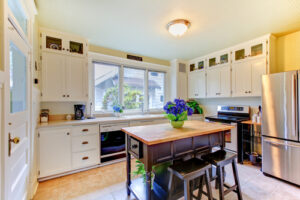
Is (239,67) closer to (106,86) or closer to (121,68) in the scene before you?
(121,68)

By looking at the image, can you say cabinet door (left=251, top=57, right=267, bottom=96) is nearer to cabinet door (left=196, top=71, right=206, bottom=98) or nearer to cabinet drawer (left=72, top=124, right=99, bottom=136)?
cabinet door (left=196, top=71, right=206, bottom=98)

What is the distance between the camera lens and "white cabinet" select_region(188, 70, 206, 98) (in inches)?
155

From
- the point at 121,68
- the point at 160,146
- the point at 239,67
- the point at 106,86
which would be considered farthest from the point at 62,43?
the point at 239,67

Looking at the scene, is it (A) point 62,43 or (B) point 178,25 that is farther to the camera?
(A) point 62,43

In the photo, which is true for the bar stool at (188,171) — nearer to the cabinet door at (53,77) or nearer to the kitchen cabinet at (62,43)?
the cabinet door at (53,77)

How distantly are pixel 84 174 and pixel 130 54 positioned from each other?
2.98 metres

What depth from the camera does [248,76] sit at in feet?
9.60

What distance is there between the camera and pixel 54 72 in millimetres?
2488

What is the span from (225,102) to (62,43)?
166 inches

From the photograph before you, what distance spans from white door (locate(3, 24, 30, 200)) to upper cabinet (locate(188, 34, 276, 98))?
3.84 metres

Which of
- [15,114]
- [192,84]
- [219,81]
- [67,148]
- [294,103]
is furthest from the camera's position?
[192,84]

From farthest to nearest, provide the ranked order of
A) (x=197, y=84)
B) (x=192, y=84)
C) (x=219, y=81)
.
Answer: (x=192, y=84) < (x=197, y=84) < (x=219, y=81)

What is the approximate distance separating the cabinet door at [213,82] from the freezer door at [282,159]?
5.20 ft

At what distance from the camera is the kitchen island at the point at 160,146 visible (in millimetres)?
1360
